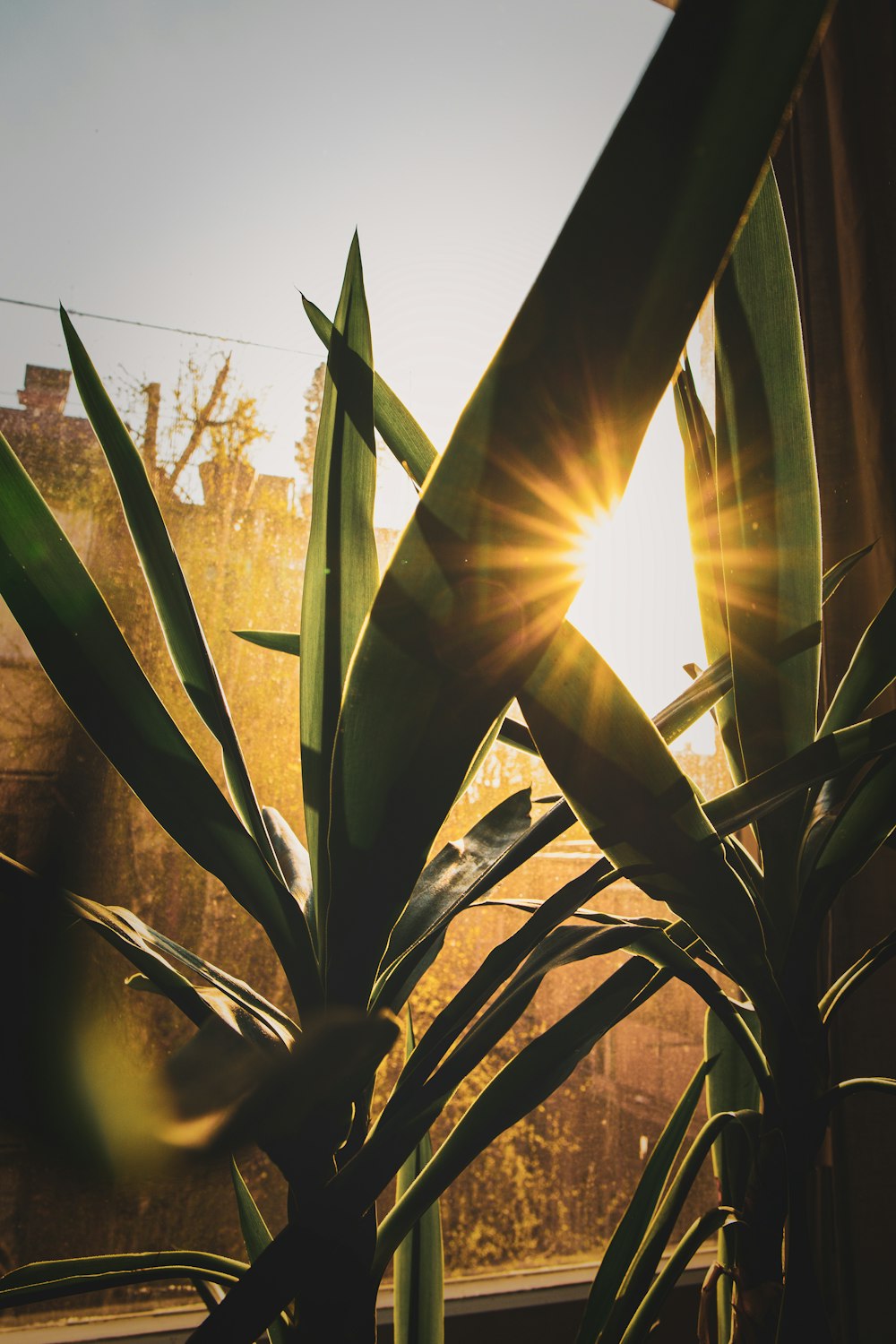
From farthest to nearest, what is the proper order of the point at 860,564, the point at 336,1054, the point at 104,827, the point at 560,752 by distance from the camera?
the point at 860,564 < the point at 104,827 < the point at 560,752 < the point at 336,1054

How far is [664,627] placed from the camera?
946 mm

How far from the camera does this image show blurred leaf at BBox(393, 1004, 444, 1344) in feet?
1.41

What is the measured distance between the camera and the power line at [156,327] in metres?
0.77

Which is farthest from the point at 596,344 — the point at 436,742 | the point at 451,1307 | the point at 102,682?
the point at 451,1307

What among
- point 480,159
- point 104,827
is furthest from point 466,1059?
point 480,159

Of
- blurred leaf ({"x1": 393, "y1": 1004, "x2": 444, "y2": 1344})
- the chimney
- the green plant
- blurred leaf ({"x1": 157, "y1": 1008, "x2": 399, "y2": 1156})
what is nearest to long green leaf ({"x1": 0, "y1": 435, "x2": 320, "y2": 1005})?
the green plant

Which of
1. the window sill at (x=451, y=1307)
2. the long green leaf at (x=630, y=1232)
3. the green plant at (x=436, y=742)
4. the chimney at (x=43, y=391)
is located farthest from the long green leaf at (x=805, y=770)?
the chimney at (x=43, y=391)

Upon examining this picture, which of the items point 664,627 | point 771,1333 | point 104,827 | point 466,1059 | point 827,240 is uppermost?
point 827,240

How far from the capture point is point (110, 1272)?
37cm

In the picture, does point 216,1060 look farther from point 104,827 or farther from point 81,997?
point 104,827

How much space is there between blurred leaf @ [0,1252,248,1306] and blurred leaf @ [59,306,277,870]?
0.71 feet

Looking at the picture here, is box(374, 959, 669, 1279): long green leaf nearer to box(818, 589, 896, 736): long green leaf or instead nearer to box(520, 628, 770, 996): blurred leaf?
box(520, 628, 770, 996): blurred leaf

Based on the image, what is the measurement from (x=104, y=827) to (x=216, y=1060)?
0.63 meters

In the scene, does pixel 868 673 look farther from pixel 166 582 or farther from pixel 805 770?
pixel 166 582
